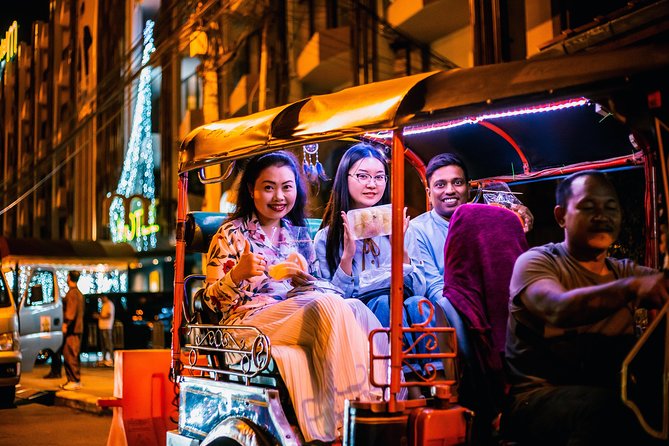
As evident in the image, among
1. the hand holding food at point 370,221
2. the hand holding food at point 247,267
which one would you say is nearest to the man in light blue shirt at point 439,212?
the hand holding food at point 370,221

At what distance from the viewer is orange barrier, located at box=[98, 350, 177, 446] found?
246 inches

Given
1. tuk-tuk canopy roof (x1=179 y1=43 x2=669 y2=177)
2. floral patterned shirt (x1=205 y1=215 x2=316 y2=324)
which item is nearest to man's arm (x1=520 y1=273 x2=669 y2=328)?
tuk-tuk canopy roof (x1=179 y1=43 x2=669 y2=177)

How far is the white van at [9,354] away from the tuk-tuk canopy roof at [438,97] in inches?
398

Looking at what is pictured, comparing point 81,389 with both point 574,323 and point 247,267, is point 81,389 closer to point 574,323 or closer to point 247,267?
point 247,267

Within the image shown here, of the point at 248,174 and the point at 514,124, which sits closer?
the point at 514,124

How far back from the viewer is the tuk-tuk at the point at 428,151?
3.39 meters

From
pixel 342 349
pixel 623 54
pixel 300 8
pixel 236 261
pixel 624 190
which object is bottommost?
pixel 342 349

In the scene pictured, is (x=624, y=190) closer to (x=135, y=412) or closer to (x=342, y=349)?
(x=342, y=349)

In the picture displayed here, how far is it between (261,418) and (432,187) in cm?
182

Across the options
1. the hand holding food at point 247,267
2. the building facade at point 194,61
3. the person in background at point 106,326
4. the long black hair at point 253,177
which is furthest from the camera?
the person in background at point 106,326

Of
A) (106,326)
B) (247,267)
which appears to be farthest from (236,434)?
(106,326)

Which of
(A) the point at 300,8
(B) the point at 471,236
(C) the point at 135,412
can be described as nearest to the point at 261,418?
(B) the point at 471,236

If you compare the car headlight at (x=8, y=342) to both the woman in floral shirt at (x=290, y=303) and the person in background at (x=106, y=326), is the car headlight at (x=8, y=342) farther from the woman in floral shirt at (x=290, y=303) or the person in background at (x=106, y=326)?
the woman in floral shirt at (x=290, y=303)

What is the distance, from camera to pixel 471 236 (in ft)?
14.2
